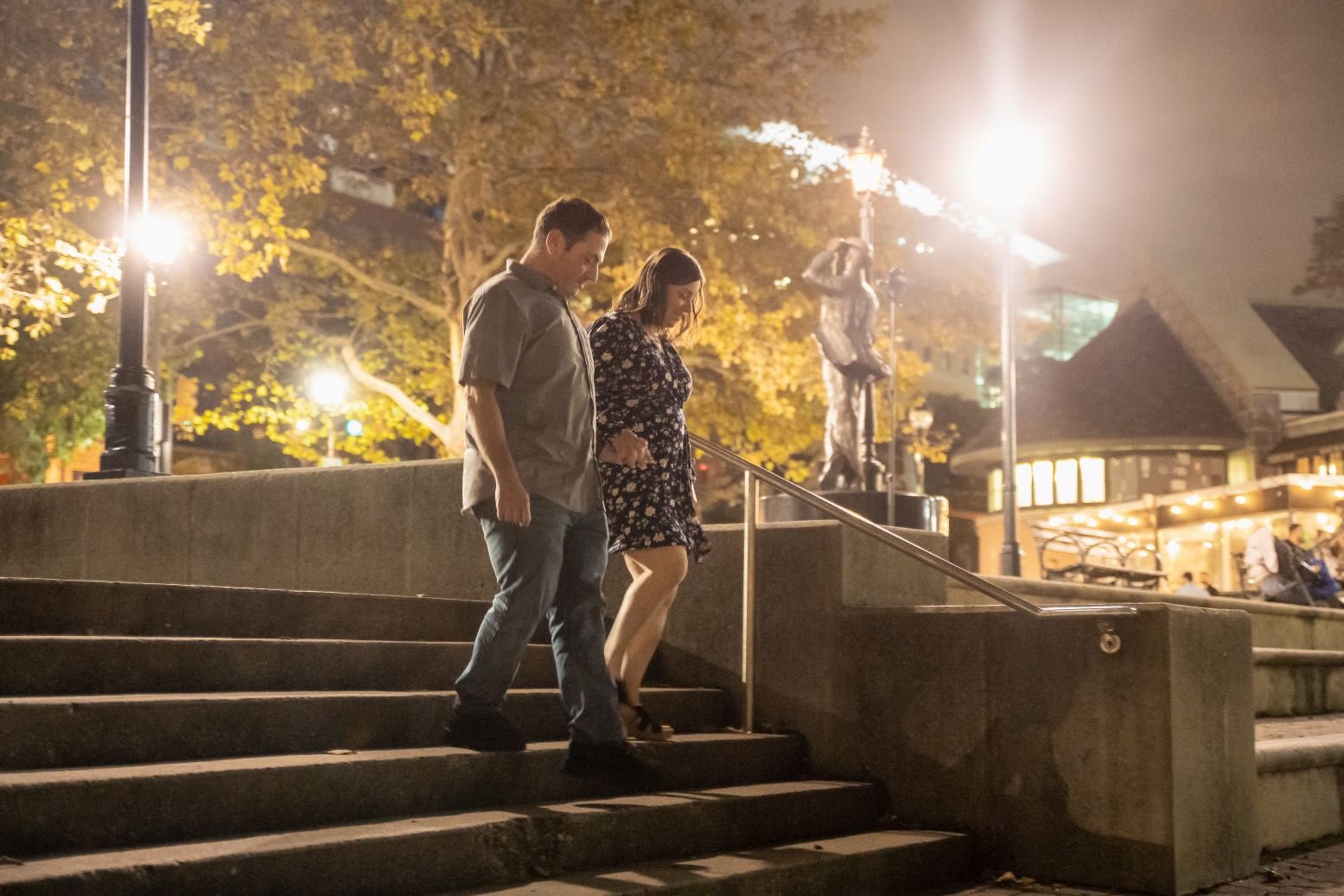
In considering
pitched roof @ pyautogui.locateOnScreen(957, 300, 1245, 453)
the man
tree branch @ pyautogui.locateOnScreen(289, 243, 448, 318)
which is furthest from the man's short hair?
pitched roof @ pyautogui.locateOnScreen(957, 300, 1245, 453)

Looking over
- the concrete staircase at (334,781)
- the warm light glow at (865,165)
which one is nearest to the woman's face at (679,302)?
the concrete staircase at (334,781)

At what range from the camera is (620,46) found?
754 inches

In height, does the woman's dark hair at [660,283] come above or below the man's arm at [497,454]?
above

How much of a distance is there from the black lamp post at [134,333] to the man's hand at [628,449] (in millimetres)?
5919

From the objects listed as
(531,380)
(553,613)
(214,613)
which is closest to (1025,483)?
(214,613)

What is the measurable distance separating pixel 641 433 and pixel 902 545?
118 cm

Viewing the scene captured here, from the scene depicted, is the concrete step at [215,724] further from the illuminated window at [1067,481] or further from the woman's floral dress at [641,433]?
the illuminated window at [1067,481]

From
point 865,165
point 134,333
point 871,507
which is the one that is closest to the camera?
point 134,333

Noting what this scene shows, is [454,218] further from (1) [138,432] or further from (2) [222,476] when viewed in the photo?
(2) [222,476]

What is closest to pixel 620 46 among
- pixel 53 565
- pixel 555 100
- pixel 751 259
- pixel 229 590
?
pixel 555 100

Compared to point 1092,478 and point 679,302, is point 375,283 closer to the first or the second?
point 679,302

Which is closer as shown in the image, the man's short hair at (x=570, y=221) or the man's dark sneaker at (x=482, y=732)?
the man's dark sneaker at (x=482, y=732)

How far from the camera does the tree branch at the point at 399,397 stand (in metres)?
21.4

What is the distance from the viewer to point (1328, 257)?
4662cm
